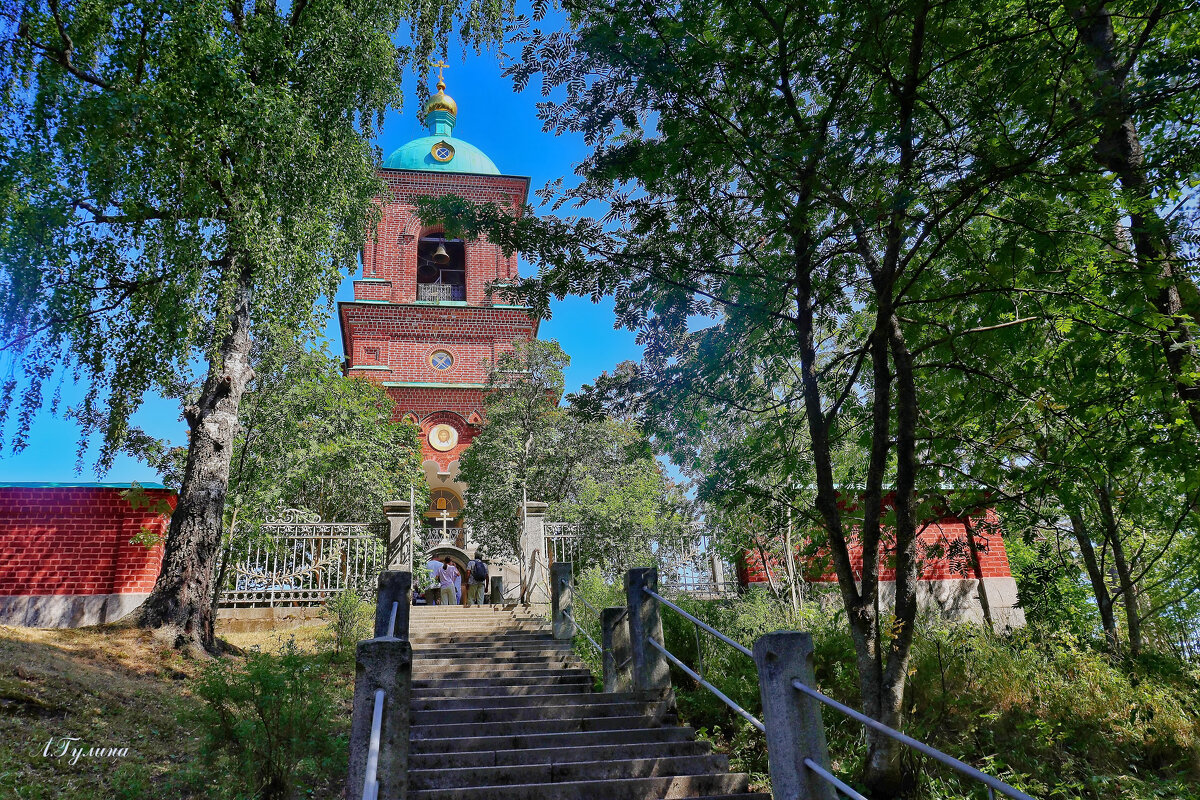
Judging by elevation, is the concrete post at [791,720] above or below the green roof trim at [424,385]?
below

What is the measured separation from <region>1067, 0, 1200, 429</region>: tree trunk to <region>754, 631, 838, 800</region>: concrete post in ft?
11.7

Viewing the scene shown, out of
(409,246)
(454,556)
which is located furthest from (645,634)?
(409,246)

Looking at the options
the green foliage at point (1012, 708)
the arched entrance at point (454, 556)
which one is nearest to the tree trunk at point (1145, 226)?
the green foliage at point (1012, 708)

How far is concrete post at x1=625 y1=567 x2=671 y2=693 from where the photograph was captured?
662 cm

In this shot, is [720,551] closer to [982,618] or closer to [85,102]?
[982,618]

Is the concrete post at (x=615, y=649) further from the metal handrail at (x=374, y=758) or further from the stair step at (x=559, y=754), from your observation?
the metal handrail at (x=374, y=758)

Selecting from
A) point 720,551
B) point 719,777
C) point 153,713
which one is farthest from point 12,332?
point 720,551

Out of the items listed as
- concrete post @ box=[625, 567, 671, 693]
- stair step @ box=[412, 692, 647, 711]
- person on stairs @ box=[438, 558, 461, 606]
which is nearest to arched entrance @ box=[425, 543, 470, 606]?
person on stairs @ box=[438, 558, 461, 606]

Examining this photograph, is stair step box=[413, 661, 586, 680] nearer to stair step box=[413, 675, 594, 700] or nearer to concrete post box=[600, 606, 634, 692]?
stair step box=[413, 675, 594, 700]

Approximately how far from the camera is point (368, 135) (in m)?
12.8

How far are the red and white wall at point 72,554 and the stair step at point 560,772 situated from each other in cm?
877

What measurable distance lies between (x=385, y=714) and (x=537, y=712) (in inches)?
117

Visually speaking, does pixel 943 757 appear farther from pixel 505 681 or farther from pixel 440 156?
pixel 440 156

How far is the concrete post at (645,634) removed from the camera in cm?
662
